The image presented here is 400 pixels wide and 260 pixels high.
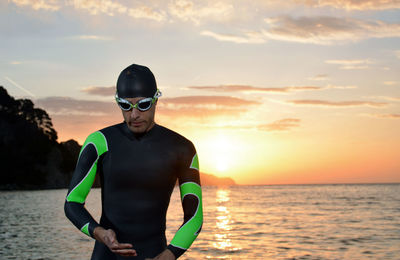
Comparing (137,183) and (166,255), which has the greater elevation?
(137,183)

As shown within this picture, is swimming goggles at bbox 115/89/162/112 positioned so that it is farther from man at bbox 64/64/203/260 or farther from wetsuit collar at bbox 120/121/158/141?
wetsuit collar at bbox 120/121/158/141

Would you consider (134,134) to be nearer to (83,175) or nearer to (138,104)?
(138,104)

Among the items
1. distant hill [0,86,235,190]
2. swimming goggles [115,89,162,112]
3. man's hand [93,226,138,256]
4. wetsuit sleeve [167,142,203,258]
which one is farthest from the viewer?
distant hill [0,86,235,190]

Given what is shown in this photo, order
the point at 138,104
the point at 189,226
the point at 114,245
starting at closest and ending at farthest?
the point at 114,245 < the point at 138,104 < the point at 189,226

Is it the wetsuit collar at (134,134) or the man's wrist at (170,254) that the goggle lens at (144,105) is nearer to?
the wetsuit collar at (134,134)

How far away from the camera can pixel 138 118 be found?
3656 mm

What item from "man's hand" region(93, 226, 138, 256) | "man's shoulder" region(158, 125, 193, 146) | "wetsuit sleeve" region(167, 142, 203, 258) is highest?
"man's shoulder" region(158, 125, 193, 146)

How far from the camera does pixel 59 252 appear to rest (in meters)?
23.4

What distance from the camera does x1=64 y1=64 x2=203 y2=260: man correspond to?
12.1 ft

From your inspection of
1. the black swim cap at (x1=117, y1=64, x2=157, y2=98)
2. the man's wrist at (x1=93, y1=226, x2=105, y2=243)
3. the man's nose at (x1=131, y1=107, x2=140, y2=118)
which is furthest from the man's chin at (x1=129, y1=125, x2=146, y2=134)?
the man's wrist at (x1=93, y1=226, x2=105, y2=243)

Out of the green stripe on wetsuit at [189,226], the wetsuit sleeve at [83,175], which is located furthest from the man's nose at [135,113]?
the green stripe on wetsuit at [189,226]

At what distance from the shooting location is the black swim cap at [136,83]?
144 inches

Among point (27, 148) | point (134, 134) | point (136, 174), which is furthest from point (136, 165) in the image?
point (27, 148)

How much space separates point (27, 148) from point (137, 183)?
130 meters
